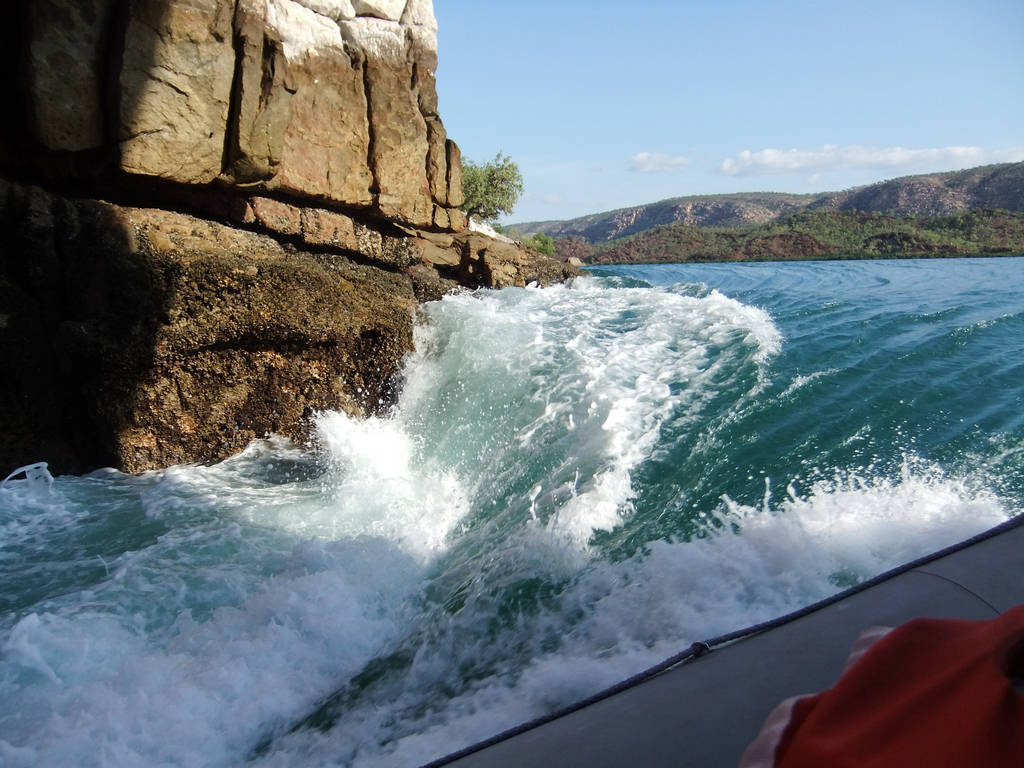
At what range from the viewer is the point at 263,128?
6664 millimetres

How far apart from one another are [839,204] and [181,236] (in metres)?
88.2

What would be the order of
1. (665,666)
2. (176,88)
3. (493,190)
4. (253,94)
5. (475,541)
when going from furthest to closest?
(493,190) → (253,94) → (176,88) → (475,541) → (665,666)

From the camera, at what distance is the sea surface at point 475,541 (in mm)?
2260

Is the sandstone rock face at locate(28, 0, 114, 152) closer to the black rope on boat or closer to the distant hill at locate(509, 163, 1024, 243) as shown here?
the black rope on boat

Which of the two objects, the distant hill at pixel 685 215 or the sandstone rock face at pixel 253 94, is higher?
the distant hill at pixel 685 215

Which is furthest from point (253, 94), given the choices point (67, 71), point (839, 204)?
point (839, 204)

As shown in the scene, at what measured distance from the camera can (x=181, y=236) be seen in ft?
Result: 18.5

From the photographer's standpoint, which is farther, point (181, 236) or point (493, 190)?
point (493, 190)

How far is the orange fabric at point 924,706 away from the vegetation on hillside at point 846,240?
25605 mm

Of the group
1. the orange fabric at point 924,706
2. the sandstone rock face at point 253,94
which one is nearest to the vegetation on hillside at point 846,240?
the sandstone rock face at point 253,94

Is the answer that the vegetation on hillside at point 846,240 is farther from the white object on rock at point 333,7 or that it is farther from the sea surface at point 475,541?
the sea surface at point 475,541

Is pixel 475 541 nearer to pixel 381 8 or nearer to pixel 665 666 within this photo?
pixel 665 666

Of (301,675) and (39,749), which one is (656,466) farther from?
(39,749)

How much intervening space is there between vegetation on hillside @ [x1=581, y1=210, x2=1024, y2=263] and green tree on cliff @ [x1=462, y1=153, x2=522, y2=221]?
13.7 metres
